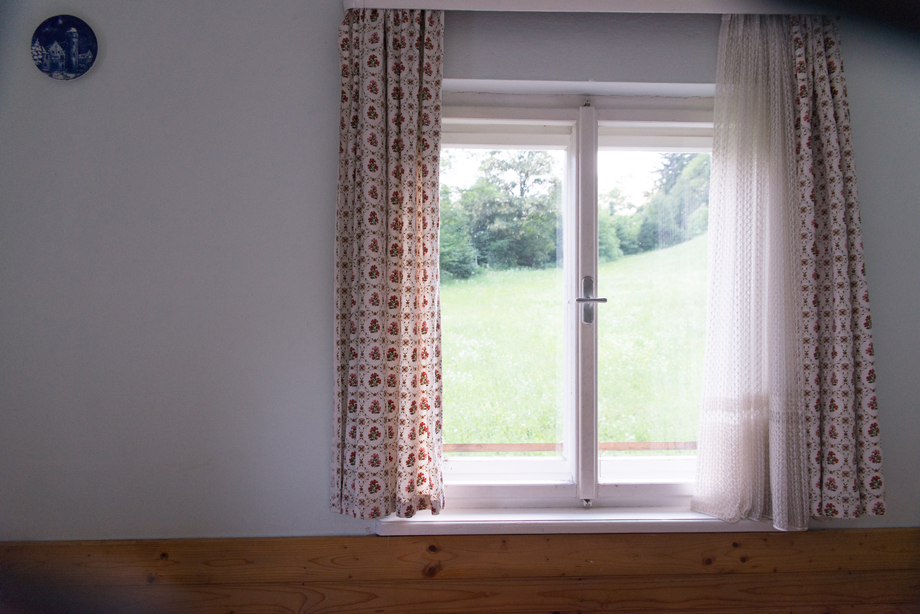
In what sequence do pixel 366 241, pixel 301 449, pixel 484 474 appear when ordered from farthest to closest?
pixel 484 474 < pixel 301 449 < pixel 366 241

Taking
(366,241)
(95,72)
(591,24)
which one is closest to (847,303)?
(591,24)

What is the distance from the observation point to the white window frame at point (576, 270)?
1680mm

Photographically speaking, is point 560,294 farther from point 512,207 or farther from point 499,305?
point 512,207

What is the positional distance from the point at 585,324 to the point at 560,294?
0.47 ft

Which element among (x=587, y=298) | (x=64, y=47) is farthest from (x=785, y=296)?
(x=64, y=47)

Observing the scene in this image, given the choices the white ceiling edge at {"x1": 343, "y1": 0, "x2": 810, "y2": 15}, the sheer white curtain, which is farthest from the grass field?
the white ceiling edge at {"x1": 343, "y1": 0, "x2": 810, "y2": 15}

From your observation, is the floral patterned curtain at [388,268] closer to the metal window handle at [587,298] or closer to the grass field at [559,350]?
the grass field at [559,350]

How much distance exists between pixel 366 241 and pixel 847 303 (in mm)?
1458

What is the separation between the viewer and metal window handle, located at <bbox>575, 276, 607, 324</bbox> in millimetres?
1674

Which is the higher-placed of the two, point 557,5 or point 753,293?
point 557,5

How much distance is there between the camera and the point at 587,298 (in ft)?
5.49

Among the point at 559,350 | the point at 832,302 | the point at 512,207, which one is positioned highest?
the point at 512,207

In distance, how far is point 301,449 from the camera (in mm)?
1602

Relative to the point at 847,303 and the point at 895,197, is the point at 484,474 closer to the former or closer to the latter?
the point at 847,303
